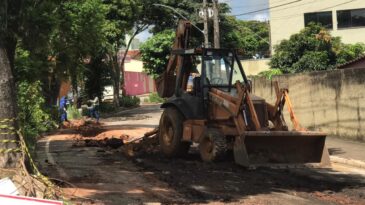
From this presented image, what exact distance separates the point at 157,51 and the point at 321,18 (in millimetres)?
14134

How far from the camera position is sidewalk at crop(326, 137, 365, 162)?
49.9ft

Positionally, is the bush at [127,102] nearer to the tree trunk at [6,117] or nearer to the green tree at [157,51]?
the green tree at [157,51]

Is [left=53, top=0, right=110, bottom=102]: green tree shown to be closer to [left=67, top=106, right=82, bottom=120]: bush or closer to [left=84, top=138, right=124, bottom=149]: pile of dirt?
[left=84, top=138, right=124, bottom=149]: pile of dirt

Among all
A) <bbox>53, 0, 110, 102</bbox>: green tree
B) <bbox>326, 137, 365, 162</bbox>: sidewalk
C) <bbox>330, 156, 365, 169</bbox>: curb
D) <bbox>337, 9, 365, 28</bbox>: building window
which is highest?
<bbox>337, 9, 365, 28</bbox>: building window

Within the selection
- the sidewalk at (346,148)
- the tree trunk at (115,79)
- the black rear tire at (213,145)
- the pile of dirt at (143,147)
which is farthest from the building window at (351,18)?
the black rear tire at (213,145)

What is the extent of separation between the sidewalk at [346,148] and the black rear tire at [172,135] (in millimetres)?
4089

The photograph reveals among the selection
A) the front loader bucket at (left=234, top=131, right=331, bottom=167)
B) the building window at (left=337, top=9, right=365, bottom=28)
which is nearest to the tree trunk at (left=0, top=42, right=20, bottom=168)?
the front loader bucket at (left=234, top=131, right=331, bottom=167)

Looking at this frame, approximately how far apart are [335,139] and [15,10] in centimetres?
1204

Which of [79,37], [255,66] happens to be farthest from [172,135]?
[255,66]

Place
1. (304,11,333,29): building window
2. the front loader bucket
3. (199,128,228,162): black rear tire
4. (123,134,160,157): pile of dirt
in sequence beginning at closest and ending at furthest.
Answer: the front loader bucket < (199,128,228,162): black rear tire < (123,134,160,157): pile of dirt < (304,11,333,29): building window

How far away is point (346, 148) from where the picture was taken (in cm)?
1667

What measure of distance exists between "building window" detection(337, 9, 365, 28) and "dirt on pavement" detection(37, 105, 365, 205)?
32030mm

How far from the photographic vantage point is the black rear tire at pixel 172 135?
49.7 ft

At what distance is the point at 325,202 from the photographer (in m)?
9.55
